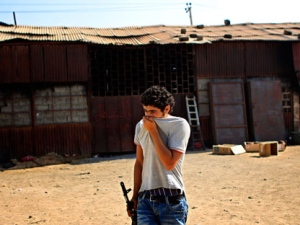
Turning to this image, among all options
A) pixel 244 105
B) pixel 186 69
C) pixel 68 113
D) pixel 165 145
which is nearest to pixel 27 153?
pixel 68 113

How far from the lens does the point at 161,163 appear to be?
8.87 feet

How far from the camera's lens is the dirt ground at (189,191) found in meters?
5.52

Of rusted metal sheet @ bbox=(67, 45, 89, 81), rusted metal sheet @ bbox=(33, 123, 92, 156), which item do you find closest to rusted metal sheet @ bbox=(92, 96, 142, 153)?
rusted metal sheet @ bbox=(33, 123, 92, 156)

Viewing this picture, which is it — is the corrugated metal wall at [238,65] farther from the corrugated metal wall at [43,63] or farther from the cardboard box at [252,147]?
the corrugated metal wall at [43,63]

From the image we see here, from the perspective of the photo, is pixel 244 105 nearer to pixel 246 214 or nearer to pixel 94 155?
pixel 94 155

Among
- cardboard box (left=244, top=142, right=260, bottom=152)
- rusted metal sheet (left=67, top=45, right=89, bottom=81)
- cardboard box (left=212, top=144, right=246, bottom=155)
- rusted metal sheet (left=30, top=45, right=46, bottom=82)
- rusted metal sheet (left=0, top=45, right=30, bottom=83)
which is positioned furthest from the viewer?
rusted metal sheet (left=67, top=45, right=89, bottom=81)

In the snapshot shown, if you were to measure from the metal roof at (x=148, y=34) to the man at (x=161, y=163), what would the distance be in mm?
11401

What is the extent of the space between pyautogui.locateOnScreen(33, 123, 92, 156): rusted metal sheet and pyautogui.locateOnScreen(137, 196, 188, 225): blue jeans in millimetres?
11270

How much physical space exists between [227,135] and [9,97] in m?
7.97

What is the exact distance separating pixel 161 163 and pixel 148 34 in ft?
44.5

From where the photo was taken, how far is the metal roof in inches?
553

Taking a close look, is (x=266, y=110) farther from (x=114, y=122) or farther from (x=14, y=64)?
(x=14, y=64)

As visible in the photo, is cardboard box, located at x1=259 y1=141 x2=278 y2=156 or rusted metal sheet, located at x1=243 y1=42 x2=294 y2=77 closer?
cardboard box, located at x1=259 y1=141 x2=278 y2=156

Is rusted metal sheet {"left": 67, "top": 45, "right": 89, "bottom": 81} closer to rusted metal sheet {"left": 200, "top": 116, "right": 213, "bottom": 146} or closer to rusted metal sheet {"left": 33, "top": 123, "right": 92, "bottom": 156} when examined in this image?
rusted metal sheet {"left": 33, "top": 123, "right": 92, "bottom": 156}
